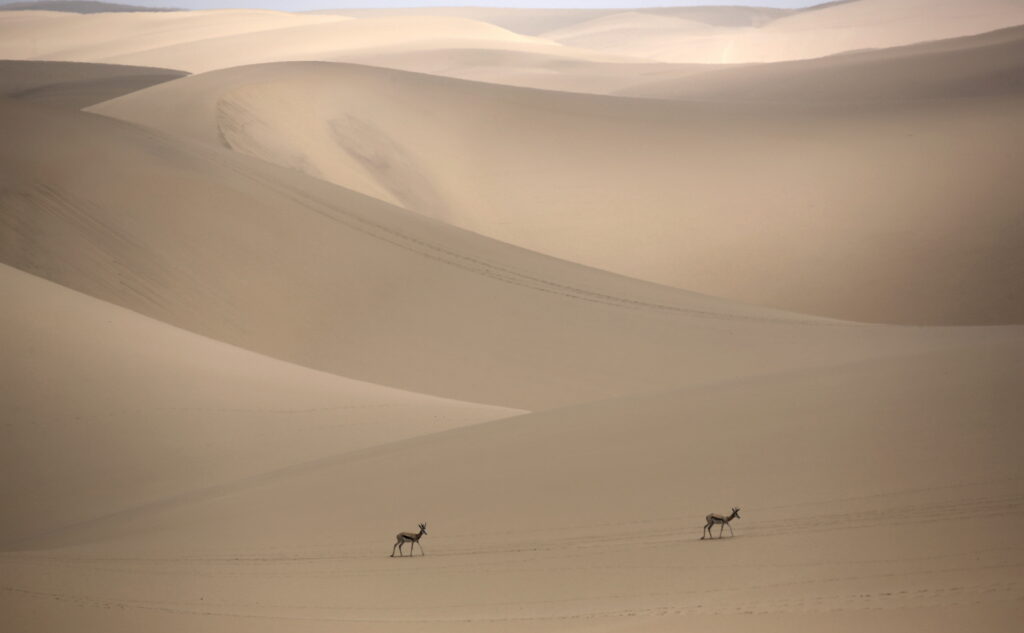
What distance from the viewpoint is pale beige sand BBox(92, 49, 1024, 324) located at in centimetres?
2025

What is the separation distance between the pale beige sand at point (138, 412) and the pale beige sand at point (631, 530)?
73 centimetres

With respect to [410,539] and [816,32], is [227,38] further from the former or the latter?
[410,539]

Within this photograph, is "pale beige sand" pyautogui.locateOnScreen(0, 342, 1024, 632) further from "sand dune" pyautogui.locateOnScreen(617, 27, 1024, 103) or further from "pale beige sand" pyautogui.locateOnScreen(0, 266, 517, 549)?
"sand dune" pyautogui.locateOnScreen(617, 27, 1024, 103)

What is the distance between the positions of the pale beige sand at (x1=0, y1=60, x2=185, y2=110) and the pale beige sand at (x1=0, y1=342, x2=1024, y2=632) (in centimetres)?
2472

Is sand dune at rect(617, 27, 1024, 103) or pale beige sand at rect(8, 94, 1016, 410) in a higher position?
sand dune at rect(617, 27, 1024, 103)

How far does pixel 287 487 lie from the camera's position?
8500 mm

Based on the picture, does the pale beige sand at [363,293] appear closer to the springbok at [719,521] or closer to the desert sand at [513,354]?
the desert sand at [513,354]

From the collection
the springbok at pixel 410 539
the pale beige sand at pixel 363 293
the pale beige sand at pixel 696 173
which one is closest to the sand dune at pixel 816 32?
the pale beige sand at pixel 696 173

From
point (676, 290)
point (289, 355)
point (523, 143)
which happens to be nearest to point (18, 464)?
point (289, 355)

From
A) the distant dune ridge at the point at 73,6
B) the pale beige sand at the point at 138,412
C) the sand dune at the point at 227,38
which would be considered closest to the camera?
the pale beige sand at the point at 138,412

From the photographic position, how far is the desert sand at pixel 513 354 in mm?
6273

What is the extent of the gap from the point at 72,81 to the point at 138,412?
30615 mm

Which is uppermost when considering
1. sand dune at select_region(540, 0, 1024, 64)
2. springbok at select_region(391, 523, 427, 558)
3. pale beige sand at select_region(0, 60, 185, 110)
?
sand dune at select_region(540, 0, 1024, 64)

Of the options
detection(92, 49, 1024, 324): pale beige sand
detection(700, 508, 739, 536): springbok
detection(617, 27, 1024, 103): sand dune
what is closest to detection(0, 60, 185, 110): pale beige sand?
detection(92, 49, 1024, 324): pale beige sand
